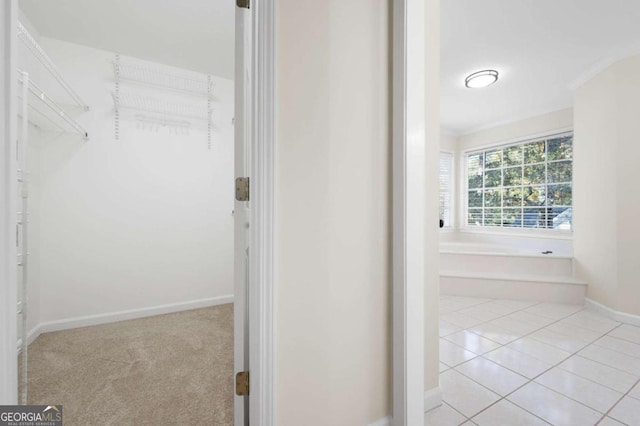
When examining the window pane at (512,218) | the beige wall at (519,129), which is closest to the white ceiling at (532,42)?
the beige wall at (519,129)

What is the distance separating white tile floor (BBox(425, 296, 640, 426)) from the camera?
133cm

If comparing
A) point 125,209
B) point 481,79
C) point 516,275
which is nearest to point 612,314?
point 516,275

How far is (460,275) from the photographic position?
3311 mm

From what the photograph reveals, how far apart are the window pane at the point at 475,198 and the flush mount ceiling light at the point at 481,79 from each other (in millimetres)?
2334

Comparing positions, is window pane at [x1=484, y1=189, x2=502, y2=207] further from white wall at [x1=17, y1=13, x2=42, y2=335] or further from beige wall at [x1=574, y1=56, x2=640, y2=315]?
white wall at [x1=17, y1=13, x2=42, y2=335]

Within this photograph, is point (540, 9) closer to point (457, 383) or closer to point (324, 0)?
point (324, 0)

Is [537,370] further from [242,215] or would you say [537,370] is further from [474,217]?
[474,217]

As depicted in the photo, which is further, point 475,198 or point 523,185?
point 475,198

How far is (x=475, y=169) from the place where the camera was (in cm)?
491

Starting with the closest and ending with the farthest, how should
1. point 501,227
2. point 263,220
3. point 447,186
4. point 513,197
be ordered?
point 263,220
point 513,197
point 501,227
point 447,186

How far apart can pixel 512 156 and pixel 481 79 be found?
211cm

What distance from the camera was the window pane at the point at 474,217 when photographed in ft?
15.9

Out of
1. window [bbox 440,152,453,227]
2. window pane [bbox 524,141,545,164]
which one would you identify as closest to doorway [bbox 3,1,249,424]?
window [bbox 440,152,453,227]

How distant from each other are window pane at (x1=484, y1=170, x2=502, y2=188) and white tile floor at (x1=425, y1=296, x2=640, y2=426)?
2.48m
